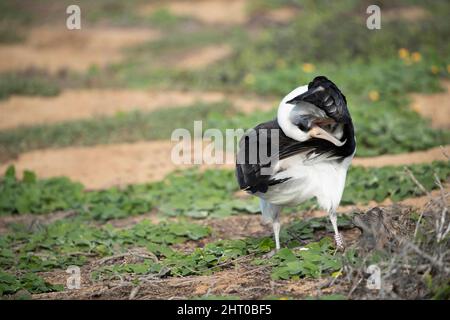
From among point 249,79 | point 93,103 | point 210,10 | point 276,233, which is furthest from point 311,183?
point 210,10

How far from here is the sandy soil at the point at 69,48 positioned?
13609 mm

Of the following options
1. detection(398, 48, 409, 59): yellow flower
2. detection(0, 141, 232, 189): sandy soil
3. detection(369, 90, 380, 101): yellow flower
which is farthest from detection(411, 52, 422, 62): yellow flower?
detection(0, 141, 232, 189): sandy soil

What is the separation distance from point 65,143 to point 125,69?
142 inches

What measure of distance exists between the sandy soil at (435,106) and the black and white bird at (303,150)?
13.8 feet

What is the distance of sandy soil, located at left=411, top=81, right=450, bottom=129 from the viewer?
929 cm

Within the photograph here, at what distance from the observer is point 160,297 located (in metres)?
4.76

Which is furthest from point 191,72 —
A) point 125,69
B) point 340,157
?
point 340,157

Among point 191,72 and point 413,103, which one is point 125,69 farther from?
point 413,103

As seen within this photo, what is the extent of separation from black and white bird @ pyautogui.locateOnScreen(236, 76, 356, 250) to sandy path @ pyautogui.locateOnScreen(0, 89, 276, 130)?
16.3 ft

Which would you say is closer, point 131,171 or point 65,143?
point 131,171

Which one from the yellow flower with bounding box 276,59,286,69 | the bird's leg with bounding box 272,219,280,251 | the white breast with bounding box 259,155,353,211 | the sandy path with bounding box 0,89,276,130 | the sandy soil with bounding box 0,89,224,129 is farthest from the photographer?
the yellow flower with bounding box 276,59,286,69

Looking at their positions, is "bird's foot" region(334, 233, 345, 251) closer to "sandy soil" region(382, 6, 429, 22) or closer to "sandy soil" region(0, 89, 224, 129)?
"sandy soil" region(0, 89, 224, 129)

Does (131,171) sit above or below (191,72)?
below
